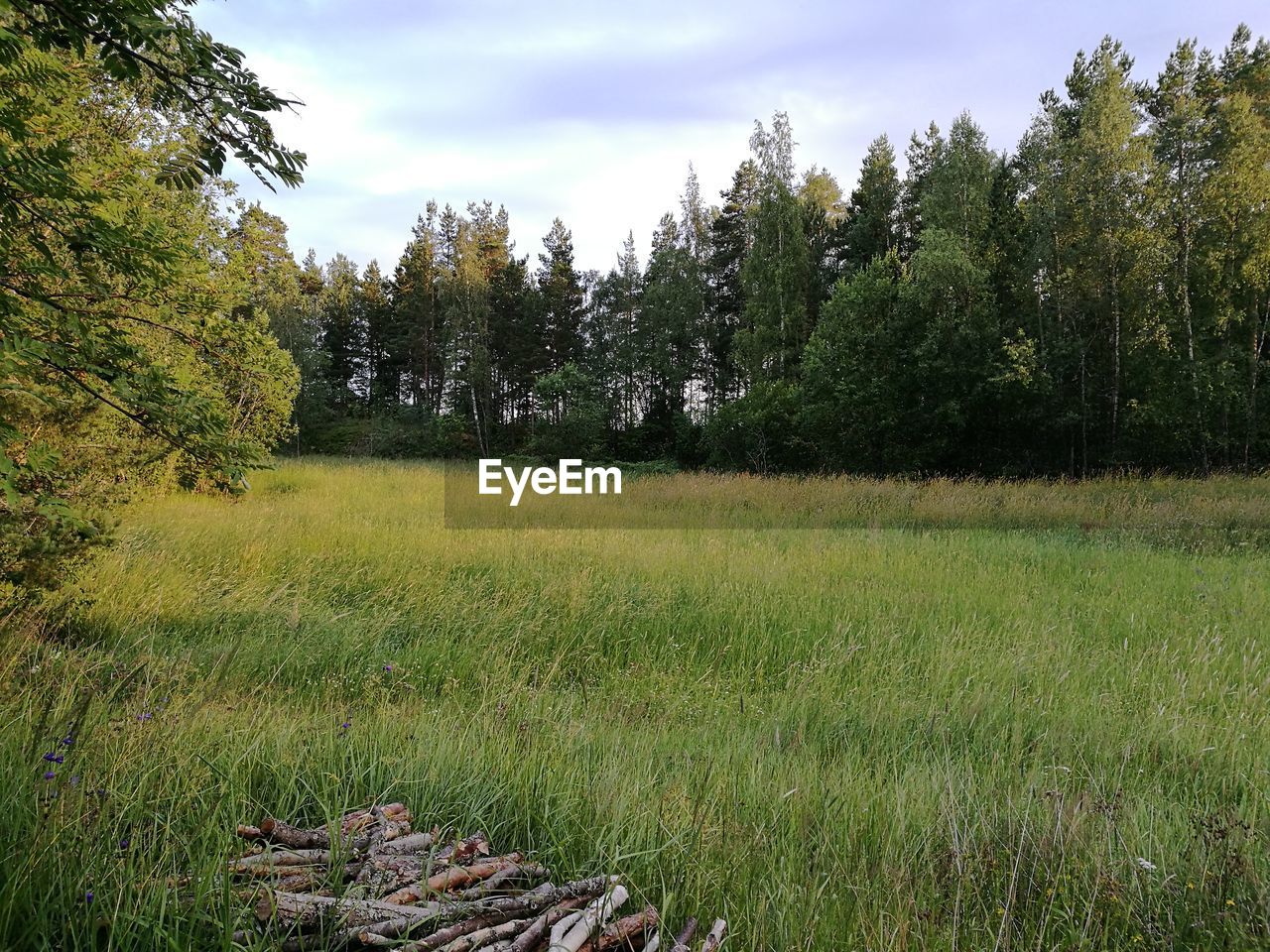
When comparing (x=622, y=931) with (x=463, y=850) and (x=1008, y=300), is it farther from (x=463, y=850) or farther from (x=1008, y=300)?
(x=1008, y=300)

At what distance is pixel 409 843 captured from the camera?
166 centimetres

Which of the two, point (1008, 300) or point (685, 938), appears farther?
point (1008, 300)

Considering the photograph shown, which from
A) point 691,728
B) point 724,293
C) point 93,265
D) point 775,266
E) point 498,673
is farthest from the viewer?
point 724,293

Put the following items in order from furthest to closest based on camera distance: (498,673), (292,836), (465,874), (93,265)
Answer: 1. (498,673)
2. (93,265)
3. (292,836)
4. (465,874)

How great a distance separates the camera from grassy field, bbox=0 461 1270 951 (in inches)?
64.4

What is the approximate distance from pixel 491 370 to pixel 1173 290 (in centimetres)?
3249

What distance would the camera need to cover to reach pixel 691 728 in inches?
129

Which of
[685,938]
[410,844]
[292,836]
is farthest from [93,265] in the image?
[685,938]

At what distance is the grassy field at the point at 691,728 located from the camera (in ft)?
5.37

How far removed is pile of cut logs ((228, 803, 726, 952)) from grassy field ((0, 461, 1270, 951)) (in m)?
0.12

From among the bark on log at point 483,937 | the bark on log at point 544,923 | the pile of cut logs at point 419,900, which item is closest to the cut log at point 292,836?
the pile of cut logs at point 419,900

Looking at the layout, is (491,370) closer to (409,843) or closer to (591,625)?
(591,625)

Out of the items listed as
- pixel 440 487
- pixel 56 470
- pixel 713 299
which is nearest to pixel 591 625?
pixel 56 470

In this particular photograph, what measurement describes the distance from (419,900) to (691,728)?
2.09 metres
